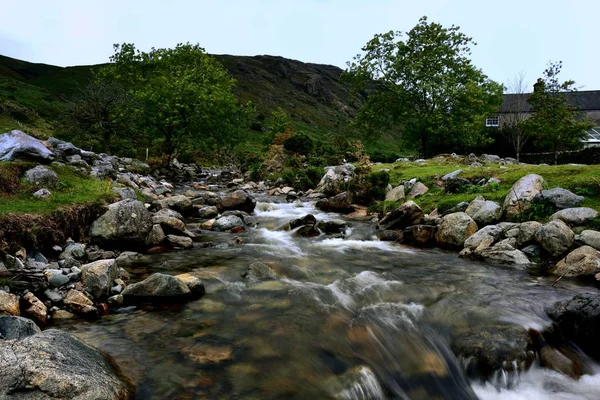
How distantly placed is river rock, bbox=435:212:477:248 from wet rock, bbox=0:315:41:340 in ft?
35.5

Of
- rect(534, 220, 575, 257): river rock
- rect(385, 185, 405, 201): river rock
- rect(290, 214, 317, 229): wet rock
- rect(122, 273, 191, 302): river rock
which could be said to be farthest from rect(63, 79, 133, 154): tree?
rect(534, 220, 575, 257): river rock

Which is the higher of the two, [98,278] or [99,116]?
[99,116]

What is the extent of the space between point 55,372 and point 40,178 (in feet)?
30.4

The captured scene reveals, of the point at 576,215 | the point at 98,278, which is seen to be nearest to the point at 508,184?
the point at 576,215

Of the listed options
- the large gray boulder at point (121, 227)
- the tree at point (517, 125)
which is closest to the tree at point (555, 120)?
the tree at point (517, 125)

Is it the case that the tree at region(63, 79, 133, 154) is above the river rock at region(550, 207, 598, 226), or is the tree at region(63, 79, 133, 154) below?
above

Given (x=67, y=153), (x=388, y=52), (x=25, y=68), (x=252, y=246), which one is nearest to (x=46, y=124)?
(x=67, y=153)

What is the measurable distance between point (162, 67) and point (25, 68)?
117 m

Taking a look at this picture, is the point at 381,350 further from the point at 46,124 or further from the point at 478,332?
the point at 46,124

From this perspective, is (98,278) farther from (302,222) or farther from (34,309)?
(302,222)

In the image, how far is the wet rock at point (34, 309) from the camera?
5.62 m

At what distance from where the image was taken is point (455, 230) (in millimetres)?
11789

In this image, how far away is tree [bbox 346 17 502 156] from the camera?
1235 inches

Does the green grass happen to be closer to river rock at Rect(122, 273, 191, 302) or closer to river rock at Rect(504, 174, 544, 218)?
river rock at Rect(122, 273, 191, 302)
